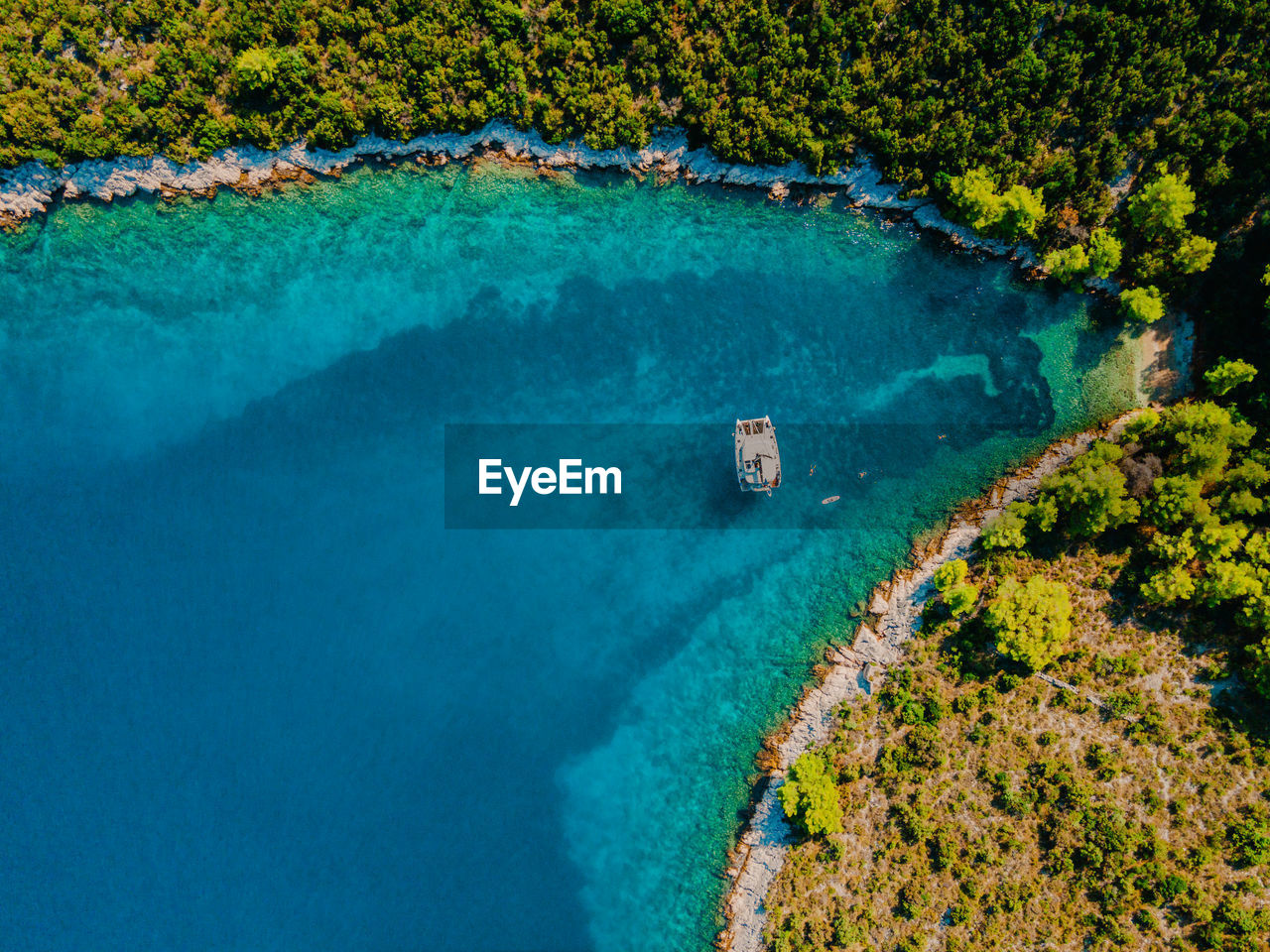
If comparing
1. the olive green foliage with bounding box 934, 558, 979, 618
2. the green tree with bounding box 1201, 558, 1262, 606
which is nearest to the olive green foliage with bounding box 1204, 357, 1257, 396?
the green tree with bounding box 1201, 558, 1262, 606

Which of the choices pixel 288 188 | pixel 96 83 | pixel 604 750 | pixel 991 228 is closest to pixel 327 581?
pixel 604 750

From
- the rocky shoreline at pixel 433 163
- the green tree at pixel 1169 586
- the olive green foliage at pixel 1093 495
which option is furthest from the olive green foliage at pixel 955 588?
the rocky shoreline at pixel 433 163

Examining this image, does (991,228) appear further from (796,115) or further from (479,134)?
(479,134)

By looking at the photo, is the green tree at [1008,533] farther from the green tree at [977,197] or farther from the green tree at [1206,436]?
the green tree at [977,197]

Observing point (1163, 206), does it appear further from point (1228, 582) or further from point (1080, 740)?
point (1080, 740)

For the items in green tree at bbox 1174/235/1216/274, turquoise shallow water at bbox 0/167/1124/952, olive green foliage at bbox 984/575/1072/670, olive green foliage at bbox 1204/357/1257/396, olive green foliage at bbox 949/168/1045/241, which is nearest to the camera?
olive green foliage at bbox 984/575/1072/670

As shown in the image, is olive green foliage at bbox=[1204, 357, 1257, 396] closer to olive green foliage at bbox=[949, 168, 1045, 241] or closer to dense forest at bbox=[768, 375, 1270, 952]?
dense forest at bbox=[768, 375, 1270, 952]
